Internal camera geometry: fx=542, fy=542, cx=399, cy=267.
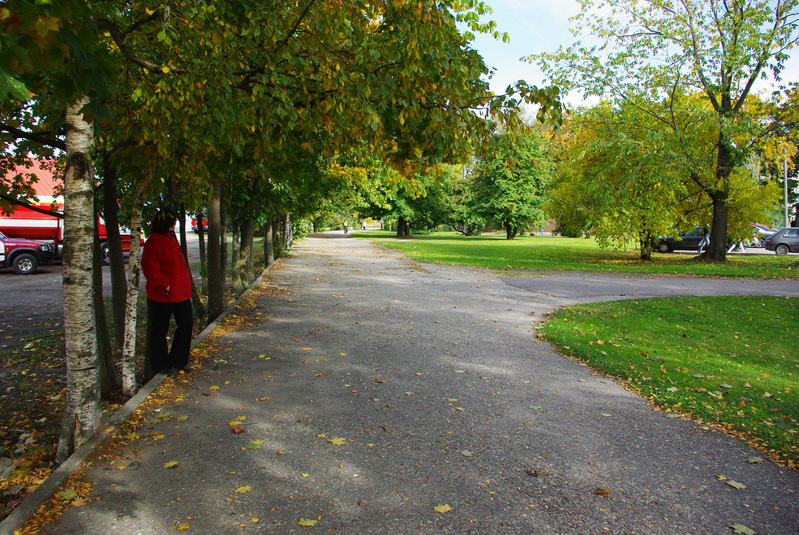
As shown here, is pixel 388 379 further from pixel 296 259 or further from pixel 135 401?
pixel 296 259

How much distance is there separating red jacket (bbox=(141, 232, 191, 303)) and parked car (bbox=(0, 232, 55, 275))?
15.2 metres

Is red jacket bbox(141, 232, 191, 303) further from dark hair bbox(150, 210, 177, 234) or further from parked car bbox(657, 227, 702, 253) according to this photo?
parked car bbox(657, 227, 702, 253)

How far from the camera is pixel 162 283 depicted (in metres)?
6.16

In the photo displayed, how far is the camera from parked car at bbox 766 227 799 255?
3022 centimetres

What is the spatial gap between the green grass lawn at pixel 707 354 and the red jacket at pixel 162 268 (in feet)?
17.5

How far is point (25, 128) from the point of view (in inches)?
261

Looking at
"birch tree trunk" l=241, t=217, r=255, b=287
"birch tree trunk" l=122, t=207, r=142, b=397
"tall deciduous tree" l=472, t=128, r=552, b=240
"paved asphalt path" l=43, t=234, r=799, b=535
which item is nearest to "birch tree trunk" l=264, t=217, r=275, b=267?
"birch tree trunk" l=241, t=217, r=255, b=287

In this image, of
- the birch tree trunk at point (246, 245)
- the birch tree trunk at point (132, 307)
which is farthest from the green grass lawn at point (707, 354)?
the birch tree trunk at point (246, 245)

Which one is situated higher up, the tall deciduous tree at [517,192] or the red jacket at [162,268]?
the tall deciduous tree at [517,192]

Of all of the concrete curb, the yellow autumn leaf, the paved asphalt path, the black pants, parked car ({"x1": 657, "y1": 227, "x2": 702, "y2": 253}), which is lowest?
the yellow autumn leaf

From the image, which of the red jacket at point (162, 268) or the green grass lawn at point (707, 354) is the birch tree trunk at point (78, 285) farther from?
the green grass lawn at point (707, 354)

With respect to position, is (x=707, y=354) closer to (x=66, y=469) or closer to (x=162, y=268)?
(x=162, y=268)

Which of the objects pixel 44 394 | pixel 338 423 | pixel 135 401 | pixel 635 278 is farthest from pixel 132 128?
pixel 635 278

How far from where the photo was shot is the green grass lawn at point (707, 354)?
17.4ft
